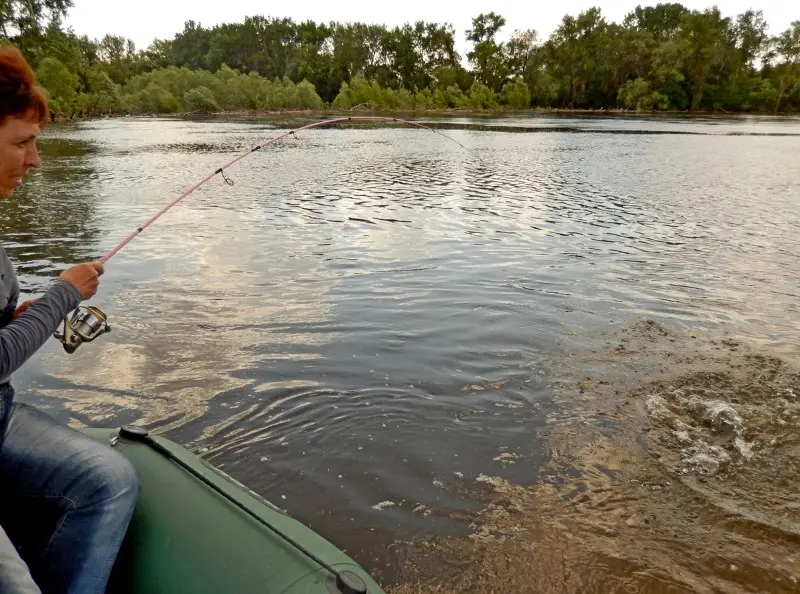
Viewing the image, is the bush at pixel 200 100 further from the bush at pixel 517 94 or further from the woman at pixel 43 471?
the woman at pixel 43 471

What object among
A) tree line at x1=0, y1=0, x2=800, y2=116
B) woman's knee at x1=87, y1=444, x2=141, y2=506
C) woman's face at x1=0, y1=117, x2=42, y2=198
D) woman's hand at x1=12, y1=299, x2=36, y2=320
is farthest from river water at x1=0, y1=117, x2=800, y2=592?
Answer: tree line at x1=0, y1=0, x2=800, y2=116

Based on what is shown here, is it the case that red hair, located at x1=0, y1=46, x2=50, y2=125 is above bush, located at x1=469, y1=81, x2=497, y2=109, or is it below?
below

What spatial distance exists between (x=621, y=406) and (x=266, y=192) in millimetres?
12722

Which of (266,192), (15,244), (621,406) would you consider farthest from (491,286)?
(266,192)

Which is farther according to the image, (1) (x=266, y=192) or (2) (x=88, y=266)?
(1) (x=266, y=192)

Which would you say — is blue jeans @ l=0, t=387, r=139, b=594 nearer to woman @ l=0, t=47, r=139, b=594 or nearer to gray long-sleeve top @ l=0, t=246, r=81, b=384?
woman @ l=0, t=47, r=139, b=594

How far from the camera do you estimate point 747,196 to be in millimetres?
15328

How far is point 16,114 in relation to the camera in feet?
6.76

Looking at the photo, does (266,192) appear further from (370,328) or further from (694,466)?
(694,466)

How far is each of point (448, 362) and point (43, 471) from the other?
383 cm

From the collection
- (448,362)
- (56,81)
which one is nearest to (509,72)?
(56,81)

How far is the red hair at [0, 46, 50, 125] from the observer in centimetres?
200

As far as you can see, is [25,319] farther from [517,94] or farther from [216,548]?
[517,94]

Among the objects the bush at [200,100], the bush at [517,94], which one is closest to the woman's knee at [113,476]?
the bush at [200,100]
